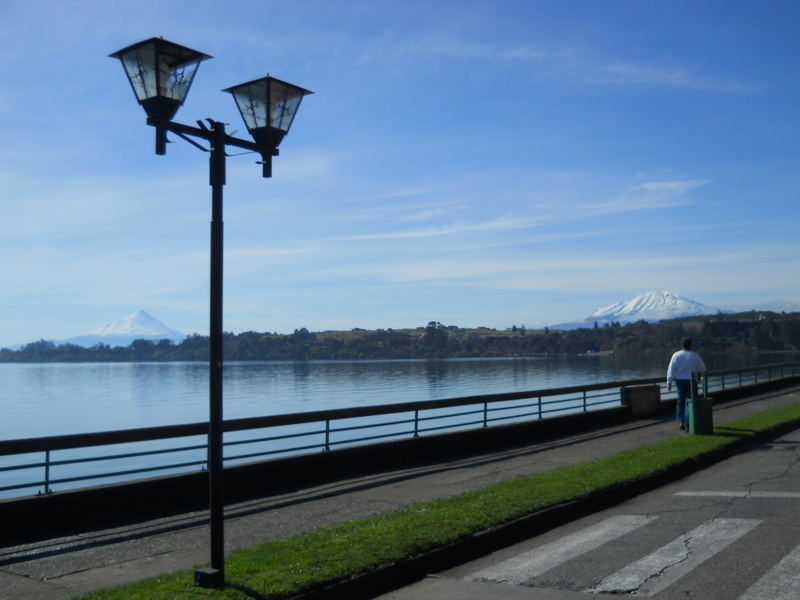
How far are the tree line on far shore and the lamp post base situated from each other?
111 m

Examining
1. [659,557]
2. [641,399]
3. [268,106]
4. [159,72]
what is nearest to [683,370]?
[641,399]

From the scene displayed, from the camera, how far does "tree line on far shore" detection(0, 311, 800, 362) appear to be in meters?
114

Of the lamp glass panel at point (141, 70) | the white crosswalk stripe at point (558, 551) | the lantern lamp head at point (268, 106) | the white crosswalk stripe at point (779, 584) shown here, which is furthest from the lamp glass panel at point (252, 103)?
the white crosswalk stripe at point (779, 584)

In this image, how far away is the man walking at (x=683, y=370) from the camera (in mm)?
16438

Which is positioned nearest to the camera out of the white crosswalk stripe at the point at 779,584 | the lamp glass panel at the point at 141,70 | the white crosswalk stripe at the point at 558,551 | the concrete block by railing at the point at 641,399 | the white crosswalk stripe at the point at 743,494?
the white crosswalk stripe at the point at 779,584

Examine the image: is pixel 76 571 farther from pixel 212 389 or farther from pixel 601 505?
pixel 601 505

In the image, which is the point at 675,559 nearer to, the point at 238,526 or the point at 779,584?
the point at 779,584

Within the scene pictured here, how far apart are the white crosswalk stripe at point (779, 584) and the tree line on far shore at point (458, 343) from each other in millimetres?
108589

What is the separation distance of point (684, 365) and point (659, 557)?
10.3 metres

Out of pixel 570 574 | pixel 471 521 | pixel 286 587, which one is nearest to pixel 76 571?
pixel 286 587

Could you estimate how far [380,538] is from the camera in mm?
7273

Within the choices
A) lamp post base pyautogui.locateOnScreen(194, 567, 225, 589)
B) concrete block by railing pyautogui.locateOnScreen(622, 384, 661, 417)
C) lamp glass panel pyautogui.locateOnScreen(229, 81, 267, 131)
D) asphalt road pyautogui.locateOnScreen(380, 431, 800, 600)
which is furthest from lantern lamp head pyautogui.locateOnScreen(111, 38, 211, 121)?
concrete block by railing pyautogui.locateOnScreen(622, 384, 661, 417)

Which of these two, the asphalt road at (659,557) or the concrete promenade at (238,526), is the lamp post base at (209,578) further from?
the asphalt road at (659,557)

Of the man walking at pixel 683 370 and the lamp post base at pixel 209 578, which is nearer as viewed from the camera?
the lamp post base at pixel 209 578
